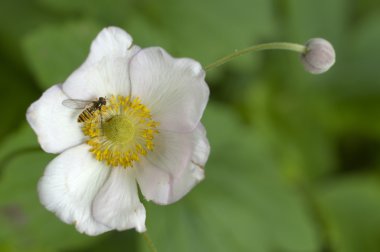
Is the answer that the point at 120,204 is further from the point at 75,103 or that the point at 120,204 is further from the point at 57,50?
the point at 57,50

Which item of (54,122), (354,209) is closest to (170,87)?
(54,122)

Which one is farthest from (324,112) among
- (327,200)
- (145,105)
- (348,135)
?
(145,105)

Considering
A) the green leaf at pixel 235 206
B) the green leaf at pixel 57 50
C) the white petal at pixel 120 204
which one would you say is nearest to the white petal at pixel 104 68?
the white petal at pixel 120 204

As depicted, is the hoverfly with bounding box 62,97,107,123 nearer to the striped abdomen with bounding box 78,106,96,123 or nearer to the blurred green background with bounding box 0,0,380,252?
the striped abdomen with bounding box 78,106,96,123

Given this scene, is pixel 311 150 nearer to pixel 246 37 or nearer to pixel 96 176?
pixel 246 37

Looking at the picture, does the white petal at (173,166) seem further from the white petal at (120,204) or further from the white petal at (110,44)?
the white petal at (110,44)

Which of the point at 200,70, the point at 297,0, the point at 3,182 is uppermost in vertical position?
the point at 297,0
